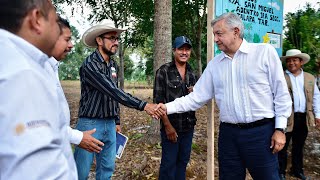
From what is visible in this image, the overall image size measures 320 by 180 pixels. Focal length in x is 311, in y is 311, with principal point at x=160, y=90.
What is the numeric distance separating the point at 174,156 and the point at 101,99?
42.5 inches

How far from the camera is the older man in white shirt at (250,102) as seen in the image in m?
2.82

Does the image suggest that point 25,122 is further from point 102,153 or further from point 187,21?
point 187,21

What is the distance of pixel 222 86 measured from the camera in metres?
3.00

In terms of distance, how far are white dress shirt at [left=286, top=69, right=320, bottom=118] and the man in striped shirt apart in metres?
2.69

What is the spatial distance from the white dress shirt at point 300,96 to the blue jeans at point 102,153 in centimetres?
304

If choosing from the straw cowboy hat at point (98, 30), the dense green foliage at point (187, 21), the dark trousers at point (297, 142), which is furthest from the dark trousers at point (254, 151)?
the dense green foliage at point (187, 21)

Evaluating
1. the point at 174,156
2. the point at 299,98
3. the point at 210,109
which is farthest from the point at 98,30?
the point at 299,98

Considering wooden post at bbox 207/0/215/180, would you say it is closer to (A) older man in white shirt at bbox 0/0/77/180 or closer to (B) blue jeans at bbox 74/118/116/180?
(B) blue jeans at bbox 74/118/116/180

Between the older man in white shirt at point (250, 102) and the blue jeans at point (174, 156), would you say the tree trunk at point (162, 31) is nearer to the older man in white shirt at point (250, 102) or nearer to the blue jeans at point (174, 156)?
the blue jeans at point (174, 156)

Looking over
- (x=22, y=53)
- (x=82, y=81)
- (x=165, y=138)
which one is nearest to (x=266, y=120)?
(x=165, y=138)

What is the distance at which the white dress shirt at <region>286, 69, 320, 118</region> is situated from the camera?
4.88 metres

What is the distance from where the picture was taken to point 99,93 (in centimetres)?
322

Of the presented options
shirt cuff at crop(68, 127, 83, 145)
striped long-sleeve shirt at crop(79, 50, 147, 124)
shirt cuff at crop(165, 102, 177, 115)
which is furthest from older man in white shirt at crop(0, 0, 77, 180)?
shirt cuff at crop(165, 102, 177, 115)

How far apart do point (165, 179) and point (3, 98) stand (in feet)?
9.74
